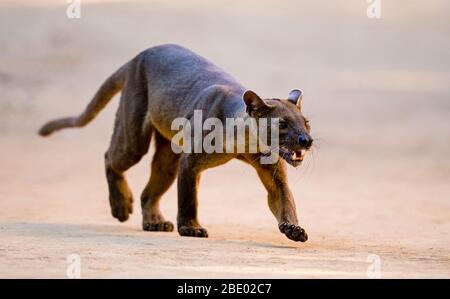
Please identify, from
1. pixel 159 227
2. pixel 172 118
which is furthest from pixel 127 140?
pixel 159 227

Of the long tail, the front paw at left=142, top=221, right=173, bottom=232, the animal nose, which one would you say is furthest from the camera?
the long tail

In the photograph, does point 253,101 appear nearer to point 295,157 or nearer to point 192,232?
point 295,157

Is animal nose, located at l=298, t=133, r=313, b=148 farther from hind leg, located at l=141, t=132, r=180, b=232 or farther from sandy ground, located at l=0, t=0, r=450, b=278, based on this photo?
hind leg, located at l=141, t=132, r=180, b=232

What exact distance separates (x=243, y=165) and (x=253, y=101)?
957 centimetres

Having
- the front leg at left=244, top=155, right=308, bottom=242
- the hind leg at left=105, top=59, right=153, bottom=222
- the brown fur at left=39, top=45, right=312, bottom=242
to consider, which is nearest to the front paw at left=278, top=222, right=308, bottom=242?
the brown fur at left=39, top=45, right=312, bottom=242

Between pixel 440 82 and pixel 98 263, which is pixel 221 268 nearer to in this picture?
pixel 98 263

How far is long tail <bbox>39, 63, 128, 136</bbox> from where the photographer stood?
12.9 meters

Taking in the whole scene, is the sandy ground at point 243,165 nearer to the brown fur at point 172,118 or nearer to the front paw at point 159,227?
the front paw at point 159,227

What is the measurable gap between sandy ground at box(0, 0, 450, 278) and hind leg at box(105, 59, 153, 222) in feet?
1.16

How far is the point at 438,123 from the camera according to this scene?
23234 millimetres

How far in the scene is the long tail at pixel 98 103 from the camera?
12.9 meters

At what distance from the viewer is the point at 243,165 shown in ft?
65.0

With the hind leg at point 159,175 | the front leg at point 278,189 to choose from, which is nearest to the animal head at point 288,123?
the front leg at point 278,189

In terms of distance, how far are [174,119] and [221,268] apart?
2837 mm
